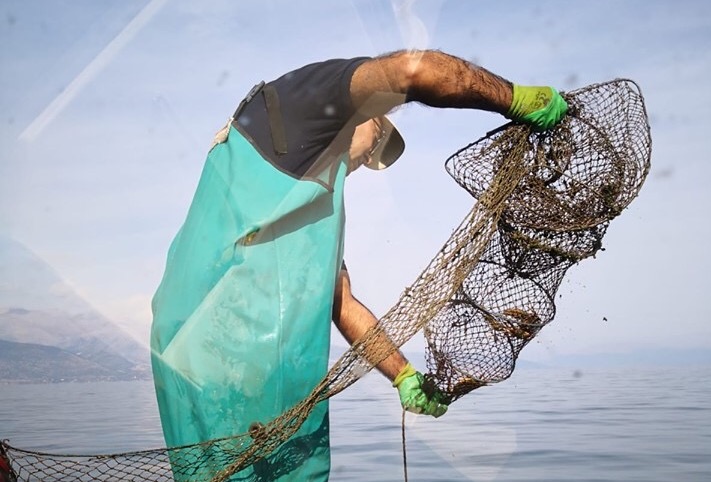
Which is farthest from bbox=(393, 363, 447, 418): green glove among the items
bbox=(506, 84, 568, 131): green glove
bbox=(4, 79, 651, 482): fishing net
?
bbox=(506, 84, 568, 131): green glove

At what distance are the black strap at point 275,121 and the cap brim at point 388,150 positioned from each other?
37cm

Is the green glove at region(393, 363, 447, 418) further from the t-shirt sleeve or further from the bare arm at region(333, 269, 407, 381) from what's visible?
the t-shirt sleeve

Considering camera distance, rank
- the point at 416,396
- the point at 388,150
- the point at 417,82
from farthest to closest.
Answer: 1. the point at 416,396
2. the point at 388,150
3. the point at 417,82

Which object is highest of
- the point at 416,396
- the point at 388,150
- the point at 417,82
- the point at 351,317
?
the point at 417,82

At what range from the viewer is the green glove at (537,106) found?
7.93 ft

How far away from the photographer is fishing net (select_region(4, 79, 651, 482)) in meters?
2.32

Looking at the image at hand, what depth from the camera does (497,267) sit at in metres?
2.74

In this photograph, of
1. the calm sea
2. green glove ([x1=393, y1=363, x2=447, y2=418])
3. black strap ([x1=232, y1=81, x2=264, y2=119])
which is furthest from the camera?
the calm sea

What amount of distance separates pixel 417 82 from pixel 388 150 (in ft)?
1.34

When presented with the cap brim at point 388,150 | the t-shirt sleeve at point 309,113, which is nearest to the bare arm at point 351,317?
the cap brim at point 388,150

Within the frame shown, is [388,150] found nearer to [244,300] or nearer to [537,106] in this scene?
[537,106]

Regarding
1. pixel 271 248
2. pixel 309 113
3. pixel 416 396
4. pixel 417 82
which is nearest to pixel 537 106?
pixel 417 82

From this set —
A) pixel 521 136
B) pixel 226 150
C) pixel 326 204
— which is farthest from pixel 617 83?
pixel 226 150

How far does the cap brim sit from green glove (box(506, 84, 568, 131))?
328 millimetres
